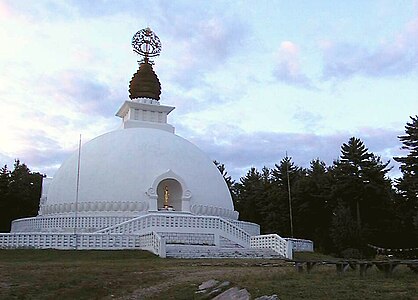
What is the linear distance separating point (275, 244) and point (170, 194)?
881 centimetres

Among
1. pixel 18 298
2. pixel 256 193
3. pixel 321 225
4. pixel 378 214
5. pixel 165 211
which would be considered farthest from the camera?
pixel 256 193

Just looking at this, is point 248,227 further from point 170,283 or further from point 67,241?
point 170,283

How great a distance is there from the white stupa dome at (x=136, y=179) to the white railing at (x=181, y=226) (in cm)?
278

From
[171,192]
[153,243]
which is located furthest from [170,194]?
[153,243]

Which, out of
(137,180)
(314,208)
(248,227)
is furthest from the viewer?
(314,208)

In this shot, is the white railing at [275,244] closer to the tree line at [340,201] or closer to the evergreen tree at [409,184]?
the tree line at [340,201]

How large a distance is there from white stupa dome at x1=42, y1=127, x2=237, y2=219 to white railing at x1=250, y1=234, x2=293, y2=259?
5.02 m

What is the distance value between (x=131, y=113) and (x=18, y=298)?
26165 mm

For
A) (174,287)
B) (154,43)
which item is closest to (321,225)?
(154,43)

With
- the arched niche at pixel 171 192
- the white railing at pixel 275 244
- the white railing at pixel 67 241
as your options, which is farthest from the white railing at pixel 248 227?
the white railing at pixel 67 241

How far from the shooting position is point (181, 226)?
25.8m

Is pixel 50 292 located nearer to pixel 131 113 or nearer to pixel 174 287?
pixel 174 287

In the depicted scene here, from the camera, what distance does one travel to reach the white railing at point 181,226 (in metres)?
25.1

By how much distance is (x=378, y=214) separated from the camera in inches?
1437
